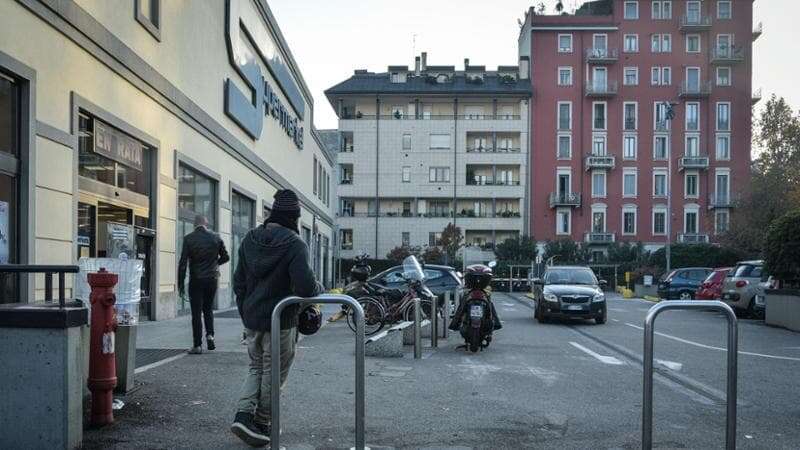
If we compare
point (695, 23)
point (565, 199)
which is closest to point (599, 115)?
point (565, 199)

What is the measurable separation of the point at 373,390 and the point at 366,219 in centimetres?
6235

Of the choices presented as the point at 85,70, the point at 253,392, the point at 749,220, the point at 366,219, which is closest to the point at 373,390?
the point at 253,392

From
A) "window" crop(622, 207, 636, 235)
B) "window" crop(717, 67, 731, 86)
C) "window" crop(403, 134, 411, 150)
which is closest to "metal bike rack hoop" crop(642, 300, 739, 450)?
"window" crop(403, 134, 411, 150)

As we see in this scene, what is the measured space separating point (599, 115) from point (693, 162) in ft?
30.7

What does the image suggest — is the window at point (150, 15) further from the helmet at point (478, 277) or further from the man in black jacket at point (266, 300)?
the man in black jacket at point (266, 300)

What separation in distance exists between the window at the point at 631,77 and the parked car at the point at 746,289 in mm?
48908

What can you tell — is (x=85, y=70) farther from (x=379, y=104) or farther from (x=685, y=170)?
(x=685, y=170)

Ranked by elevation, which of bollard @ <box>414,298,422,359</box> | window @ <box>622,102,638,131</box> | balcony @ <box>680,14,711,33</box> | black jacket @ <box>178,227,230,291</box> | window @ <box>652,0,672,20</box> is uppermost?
window @ <box>652,0,672,20</box>

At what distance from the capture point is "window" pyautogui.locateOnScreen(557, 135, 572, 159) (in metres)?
68.5

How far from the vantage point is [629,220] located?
68.6 m

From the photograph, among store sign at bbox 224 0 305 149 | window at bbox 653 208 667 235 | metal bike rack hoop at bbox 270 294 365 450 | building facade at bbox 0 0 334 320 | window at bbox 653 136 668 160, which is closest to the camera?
metal bike rack hoop at bbox 270 294 365 450

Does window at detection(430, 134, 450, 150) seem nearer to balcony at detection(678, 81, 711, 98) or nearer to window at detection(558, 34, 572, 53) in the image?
window at detection(558, 34, 572, 53)

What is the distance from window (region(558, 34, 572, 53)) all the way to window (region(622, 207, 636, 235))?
1566cm

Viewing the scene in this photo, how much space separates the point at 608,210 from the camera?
226 feet
